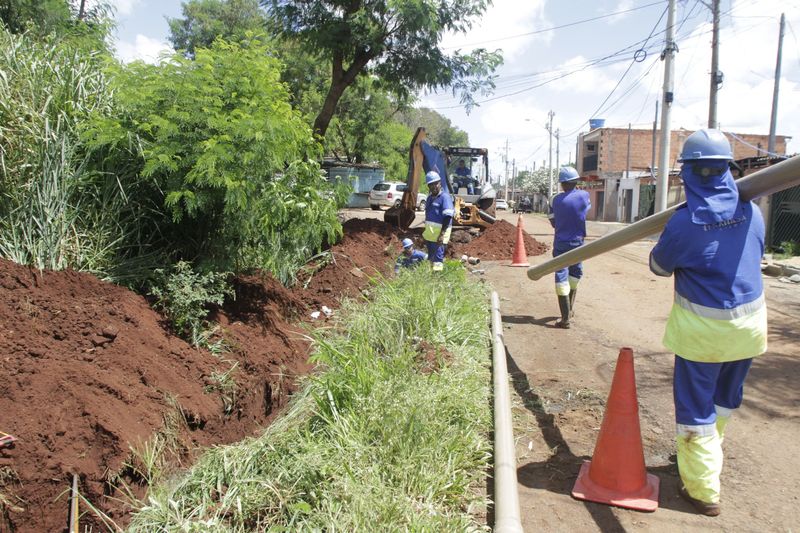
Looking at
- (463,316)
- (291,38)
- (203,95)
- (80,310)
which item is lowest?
(463,316)

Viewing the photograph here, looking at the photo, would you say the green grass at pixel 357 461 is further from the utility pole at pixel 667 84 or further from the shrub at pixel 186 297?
the utility pole at pixel 667 84

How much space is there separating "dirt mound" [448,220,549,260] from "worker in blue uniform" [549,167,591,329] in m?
6.01

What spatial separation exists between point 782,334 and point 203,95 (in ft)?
22.1

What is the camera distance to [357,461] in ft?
10.3

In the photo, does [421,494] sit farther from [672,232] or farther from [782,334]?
[782,334]

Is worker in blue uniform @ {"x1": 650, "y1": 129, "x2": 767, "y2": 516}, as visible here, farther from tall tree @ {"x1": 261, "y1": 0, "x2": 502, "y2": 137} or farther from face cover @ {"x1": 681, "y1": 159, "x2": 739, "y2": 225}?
tall tree @ {"x1": 261, "y1": 0, "x2": 502, "y2": 137}

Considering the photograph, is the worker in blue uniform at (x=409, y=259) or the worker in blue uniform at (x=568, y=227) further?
the worker in blue uniform at (x=409, y=259)

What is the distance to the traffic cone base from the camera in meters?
3.23

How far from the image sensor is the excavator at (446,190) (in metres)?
12.8

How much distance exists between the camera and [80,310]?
3900 mm

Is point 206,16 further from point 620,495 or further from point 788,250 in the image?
point 620,495

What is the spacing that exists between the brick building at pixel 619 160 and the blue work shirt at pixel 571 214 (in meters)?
34.8

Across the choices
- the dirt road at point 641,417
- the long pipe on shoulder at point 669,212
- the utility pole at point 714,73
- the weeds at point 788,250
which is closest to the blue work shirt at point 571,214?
the dirt road at point 641,417

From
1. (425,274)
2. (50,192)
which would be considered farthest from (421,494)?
(425,274)
